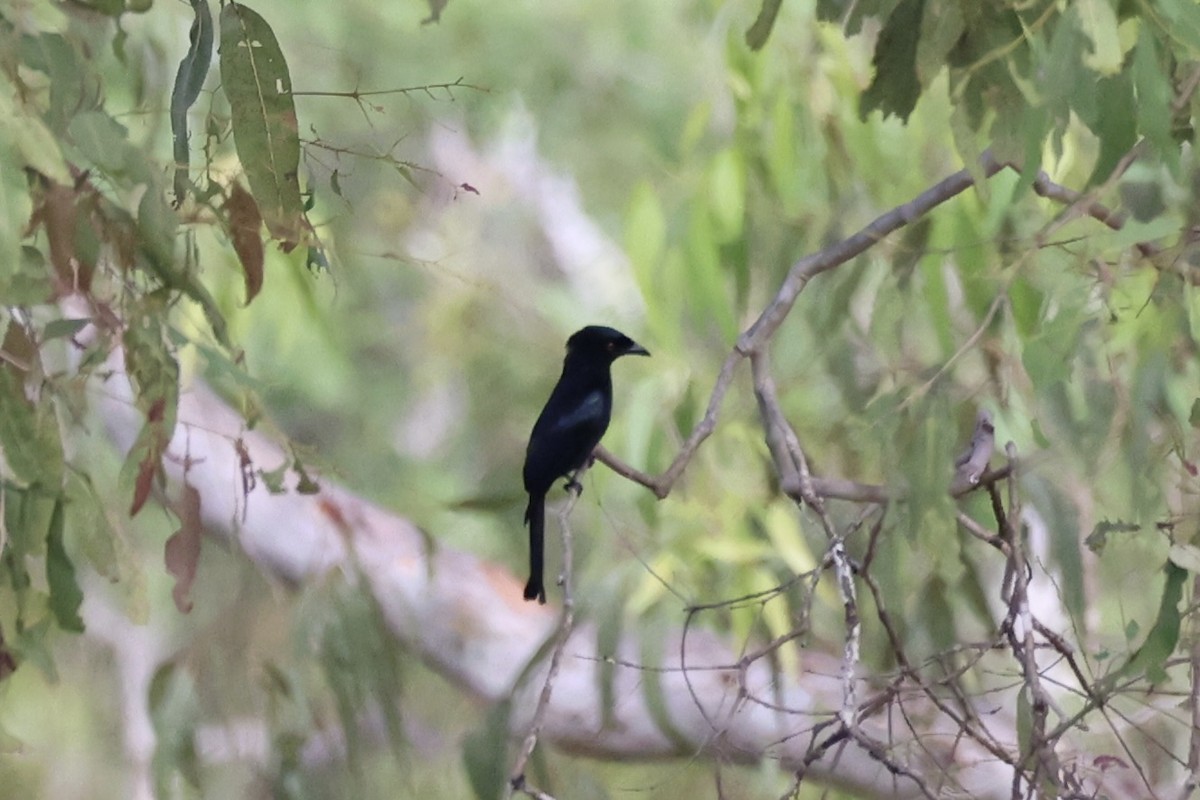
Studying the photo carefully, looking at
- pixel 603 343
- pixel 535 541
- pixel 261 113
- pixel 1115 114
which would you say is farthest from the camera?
pixel 603 343

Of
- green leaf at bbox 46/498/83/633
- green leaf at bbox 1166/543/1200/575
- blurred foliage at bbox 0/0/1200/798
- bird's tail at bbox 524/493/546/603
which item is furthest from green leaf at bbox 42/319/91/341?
green leaf at bbox 1166/543/1200/575

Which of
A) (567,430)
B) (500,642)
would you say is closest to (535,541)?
(567,430)

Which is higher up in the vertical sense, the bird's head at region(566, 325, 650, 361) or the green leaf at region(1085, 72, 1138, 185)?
the bird's head at region(566, 325, 650, 361)

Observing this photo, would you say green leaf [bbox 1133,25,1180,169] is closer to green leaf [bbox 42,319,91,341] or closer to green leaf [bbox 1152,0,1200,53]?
green leaf [bbox 1152,0,1200,53]

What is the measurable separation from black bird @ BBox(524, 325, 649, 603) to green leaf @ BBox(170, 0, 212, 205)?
70 cm

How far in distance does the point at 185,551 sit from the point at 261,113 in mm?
432

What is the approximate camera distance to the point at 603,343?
1.72 meters

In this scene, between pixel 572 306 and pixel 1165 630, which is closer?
pixel 1165 630

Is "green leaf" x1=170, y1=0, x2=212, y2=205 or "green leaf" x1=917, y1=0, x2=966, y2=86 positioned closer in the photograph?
"green leaf" x1=170, y1=0, x2=212, y2=205

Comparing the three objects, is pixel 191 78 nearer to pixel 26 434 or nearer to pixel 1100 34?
pixel 26 434

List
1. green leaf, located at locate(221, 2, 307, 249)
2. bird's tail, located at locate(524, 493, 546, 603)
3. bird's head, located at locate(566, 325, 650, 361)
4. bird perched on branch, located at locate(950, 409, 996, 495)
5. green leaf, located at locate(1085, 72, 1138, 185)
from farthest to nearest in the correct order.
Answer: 1. bird's head, located at locate(566, 325, 650, 361)
2. bird's tail, located at locate(524, 493, 546, 603)
3. bird perched on branch, located at locate(950, 409, 996, 495)
4. green leaf, located at locate(1085, 72, 1138, 185)
5. green leaf, located at locate(221, 2, 307, 249)

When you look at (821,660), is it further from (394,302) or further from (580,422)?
(394,302)

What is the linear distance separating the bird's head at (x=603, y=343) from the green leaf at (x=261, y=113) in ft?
2.71

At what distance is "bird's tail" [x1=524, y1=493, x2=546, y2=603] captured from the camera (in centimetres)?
157
